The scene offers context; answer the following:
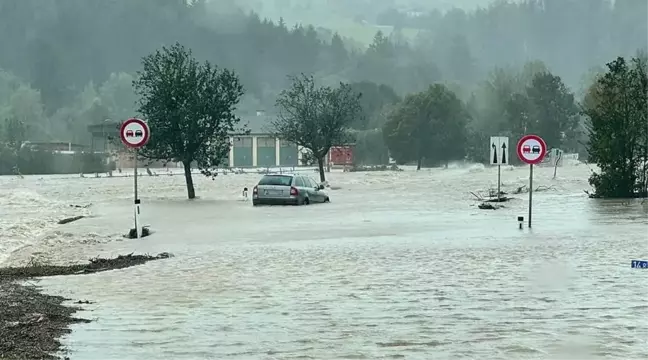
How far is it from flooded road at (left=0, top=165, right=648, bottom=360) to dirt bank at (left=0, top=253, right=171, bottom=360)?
26 centimetres

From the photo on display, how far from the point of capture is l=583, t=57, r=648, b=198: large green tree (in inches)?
1336

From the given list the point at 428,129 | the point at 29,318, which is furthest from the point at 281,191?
the point at 428,129

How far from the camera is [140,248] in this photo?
18.4 metres

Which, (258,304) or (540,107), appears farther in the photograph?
(540,107)

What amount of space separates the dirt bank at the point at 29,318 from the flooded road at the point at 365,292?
0.26 metres

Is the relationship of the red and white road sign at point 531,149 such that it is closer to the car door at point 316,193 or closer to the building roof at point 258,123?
the car door at point 316,193

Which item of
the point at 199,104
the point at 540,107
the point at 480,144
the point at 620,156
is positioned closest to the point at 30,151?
the point at 480,144

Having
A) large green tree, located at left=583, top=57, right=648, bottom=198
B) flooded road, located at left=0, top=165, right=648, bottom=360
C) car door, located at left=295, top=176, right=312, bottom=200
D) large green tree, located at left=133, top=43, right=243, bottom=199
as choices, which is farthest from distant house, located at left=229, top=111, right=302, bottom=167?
flooded road, located at left=0, top=165, right=648, bottom=360

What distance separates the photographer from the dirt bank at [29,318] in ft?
24.5

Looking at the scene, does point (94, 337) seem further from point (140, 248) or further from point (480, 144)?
point (480, 144)

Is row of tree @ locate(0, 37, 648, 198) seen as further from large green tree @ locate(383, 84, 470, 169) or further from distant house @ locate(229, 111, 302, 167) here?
distant house @ locate(229, 111, 302, 167)

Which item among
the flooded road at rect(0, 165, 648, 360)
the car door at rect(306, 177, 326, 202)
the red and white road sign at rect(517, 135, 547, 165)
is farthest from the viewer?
the car door at rect(306, 177, 326, 202)

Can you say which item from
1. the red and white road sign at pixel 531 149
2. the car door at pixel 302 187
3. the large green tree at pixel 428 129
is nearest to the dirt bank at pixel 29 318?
the red and white road sign at pixel 531 149

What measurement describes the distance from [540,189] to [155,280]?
3575cm
